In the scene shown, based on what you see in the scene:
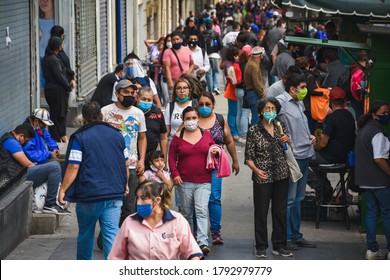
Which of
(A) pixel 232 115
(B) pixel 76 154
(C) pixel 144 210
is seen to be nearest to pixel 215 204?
(B) pixel 76 154

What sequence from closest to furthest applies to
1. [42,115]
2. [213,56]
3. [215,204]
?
1. [215,204]
2. [42,115]
3. [213,56]

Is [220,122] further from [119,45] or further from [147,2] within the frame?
[147,2]

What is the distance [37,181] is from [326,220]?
10.9ft

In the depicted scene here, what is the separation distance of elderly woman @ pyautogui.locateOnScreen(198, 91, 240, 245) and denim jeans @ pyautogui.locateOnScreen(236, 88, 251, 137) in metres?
6.64

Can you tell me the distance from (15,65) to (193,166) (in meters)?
5.09

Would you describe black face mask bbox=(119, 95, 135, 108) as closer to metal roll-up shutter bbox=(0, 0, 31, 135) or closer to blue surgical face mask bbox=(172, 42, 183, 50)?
metal roll-up shutter bbox=(0, 0, 31, 135)

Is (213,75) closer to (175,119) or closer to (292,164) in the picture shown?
(175,119)

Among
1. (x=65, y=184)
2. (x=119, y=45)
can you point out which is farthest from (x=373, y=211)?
(x=119, y=45)

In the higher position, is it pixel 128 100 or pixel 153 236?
pixel 128 100

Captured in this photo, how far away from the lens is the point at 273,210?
463 inches

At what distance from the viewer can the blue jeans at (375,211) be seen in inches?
454

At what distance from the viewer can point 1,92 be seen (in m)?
14.7

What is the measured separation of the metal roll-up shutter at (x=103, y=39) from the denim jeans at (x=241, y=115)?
22.0ft

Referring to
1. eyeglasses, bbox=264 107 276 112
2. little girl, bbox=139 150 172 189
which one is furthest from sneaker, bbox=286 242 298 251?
eyeglasses, bbox=264 107 276 112
